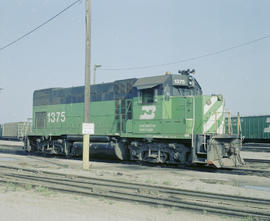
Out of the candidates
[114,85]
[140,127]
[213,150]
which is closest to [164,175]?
[213,150]

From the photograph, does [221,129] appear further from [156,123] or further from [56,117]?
[56,117]

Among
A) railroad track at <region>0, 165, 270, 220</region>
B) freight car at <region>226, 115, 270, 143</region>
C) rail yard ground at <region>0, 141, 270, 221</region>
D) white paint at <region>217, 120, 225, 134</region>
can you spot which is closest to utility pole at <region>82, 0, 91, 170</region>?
rail yard ground at <region>0, 141, 270, 221</region>

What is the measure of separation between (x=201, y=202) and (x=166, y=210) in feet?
2.88

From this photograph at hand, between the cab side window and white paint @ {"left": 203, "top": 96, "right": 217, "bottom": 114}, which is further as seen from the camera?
the cab side window

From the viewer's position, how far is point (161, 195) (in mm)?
7016

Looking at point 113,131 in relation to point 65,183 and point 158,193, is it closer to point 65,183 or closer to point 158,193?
point 65,183

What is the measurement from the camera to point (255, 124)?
26.5m

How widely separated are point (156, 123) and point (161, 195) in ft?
20.0

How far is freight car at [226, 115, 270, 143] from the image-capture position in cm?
2588

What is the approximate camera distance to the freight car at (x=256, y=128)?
25875 mm

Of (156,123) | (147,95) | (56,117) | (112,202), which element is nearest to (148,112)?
(156,123)

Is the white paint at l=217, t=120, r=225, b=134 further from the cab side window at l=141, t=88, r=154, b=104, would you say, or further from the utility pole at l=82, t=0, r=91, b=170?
the utility pole at l=82, t=0, r=91, b=170

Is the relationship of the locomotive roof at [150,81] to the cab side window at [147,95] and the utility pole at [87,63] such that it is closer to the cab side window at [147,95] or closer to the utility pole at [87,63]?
the cab side window at [147,95]

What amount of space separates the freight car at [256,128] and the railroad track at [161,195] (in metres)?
20.0
